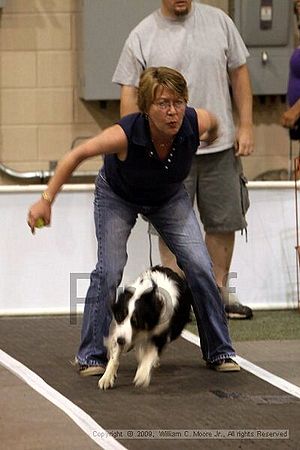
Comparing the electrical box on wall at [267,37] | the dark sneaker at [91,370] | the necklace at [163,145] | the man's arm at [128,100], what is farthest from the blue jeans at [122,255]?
the electrical box on wall at [267,37]

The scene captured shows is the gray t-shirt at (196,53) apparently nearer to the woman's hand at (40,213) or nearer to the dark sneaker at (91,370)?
the dark sneaker at (91,370)

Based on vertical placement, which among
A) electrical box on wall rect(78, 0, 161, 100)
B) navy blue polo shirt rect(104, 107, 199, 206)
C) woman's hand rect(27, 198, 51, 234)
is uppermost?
electrical box on wall rect(78, 0, 161, 100)

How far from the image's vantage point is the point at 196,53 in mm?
6113

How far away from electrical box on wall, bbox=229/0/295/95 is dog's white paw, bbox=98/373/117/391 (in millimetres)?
3514

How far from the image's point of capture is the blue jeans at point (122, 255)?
4.98m

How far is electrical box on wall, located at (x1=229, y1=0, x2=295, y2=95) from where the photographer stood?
25.6 feet

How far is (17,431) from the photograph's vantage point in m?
4.18

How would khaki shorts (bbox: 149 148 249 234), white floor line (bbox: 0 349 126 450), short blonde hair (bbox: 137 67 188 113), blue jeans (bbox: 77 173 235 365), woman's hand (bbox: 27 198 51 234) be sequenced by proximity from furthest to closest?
khaki shorts (bbox: 149 148 249 234) → blue jeans (bbox: 77 173 235 365) → short blonde hair (bbox: 137 67 188 113) → woman's hand (bbox: 27 198 51 234) → white floor line (bbox: 0 349 126 450)

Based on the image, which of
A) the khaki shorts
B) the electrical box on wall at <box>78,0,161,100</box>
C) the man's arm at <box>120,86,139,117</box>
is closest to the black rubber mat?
the khaki shorts

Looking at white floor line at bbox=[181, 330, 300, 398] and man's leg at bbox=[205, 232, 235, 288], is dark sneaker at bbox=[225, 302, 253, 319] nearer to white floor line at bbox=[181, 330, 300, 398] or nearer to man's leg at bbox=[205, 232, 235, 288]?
man's leg at bbox=[205, 232, 235, 288]

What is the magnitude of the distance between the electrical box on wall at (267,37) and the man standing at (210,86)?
1607mm

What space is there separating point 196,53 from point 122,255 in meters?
1.52

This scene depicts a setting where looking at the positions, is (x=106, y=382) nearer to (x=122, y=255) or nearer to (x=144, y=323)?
(x=144, y=323)

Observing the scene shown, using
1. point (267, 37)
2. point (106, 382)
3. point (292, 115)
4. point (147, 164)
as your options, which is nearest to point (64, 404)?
point (106, 382)
